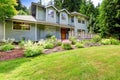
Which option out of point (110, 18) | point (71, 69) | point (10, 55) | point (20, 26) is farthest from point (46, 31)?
point (71, 69)

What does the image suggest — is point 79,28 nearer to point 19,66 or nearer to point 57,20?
point 57,20

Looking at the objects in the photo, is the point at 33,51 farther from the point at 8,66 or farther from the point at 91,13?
the point at 91,13

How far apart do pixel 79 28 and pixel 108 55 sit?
26.2 meters

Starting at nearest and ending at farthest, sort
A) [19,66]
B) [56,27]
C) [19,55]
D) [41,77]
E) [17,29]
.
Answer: [41,77] → [19,66] → [19,55] → [17,29] → [56,27]

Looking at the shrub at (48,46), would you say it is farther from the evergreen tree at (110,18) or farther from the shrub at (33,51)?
the evergreen tree at (110,18)

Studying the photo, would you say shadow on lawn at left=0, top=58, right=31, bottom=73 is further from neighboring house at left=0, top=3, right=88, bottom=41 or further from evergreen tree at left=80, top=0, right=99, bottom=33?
evergreen tree at left=80, top=0, right=99, bottom=33

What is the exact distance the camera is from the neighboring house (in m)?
23.7

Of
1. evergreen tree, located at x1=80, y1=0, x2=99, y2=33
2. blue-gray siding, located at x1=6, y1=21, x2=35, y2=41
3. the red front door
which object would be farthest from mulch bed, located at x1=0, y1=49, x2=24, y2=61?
evergreen tree, located at x1=80, y1=0, x2=99, y2=33

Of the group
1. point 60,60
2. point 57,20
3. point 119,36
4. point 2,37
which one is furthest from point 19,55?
point 57,20

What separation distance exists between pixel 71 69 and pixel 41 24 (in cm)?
1898

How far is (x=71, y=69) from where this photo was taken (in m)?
9.00

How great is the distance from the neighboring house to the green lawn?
507 inches

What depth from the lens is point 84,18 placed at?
39.3m

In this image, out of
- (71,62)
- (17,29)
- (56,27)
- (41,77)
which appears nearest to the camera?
(41,77)
